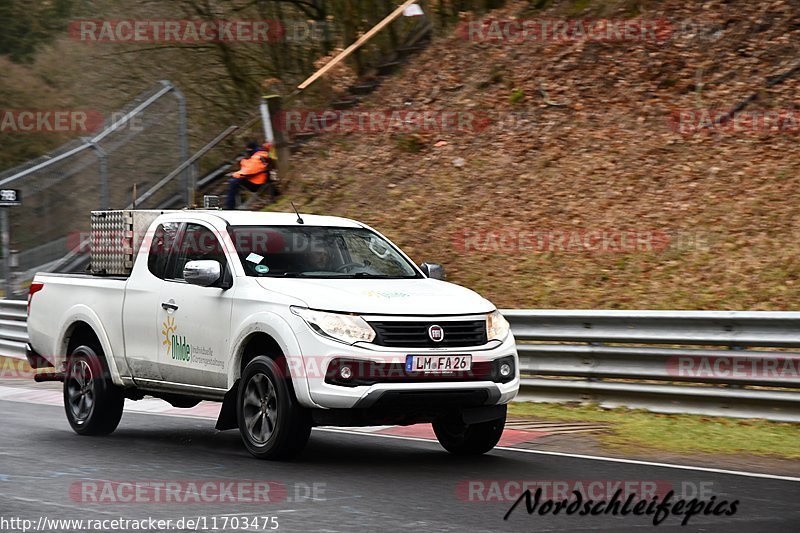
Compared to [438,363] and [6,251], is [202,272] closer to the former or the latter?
[438,363]

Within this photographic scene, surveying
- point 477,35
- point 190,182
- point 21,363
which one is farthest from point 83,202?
point 477,35

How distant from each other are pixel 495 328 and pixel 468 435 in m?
0.96

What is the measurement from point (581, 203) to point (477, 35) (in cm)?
728

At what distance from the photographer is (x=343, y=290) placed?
8969mm

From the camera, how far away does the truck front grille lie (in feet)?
28.4

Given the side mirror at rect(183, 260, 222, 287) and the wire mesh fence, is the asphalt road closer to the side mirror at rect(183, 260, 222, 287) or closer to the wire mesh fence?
the side mirror at rect(183, 260, 222, 287)

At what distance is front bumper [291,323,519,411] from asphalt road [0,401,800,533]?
1.66 feet

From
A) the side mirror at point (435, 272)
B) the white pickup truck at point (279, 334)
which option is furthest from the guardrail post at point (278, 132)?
the side mirror at point (435, 272)

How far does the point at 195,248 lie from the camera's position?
10180mm

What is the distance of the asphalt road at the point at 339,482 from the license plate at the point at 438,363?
0.74m

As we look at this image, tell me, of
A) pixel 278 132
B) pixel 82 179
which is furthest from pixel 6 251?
pixel 278 132

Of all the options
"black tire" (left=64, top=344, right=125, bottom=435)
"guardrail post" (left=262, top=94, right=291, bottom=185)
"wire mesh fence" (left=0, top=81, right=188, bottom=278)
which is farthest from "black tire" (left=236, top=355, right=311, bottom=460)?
"guardrail post" (left=262, top=94, right=291, bottom=185)

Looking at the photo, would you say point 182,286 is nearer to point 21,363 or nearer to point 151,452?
point 151,452

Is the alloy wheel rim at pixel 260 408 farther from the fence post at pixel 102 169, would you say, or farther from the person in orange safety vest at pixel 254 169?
the person in orange safety vest at pixel 254 169
